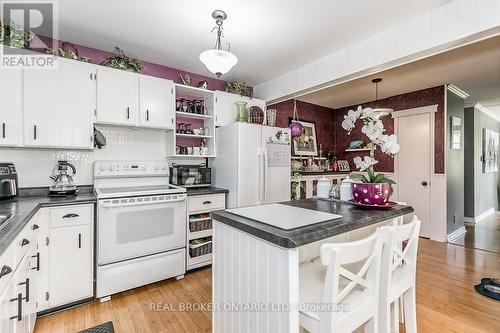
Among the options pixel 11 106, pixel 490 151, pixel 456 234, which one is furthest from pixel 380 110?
pixel 490 151

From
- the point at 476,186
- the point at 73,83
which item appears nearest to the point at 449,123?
the point at 476,186

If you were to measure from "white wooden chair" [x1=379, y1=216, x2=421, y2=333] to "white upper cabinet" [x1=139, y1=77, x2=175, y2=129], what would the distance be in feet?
8.43

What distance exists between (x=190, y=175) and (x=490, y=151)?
7.35m

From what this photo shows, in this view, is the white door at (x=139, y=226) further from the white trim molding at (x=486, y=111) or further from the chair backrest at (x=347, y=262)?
the white trim molding at (x=486, y=111)

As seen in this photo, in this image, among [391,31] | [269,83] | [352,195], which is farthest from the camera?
[269,83]

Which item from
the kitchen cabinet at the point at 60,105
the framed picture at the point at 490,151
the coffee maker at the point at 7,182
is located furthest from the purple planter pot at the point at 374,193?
the framed picture at the point at 490,151

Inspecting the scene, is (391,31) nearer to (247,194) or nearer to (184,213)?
(247,194)

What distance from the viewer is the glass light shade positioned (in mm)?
1856

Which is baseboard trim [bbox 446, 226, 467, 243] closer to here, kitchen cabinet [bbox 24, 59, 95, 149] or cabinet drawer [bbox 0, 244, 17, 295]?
cabinet drawer [bbox 0, 244, 17, 295]

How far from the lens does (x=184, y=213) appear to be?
275 cm

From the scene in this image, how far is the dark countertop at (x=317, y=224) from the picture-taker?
1.09 meters

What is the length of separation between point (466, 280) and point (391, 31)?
9.03 feet

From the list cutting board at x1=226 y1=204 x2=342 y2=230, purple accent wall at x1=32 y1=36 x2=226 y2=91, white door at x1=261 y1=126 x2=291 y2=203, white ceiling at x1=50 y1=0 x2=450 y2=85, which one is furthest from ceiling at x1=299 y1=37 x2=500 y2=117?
cutting board at x1=226 y1=204 x2=342 y2=230

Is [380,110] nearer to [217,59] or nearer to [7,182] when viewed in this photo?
[217,59]
